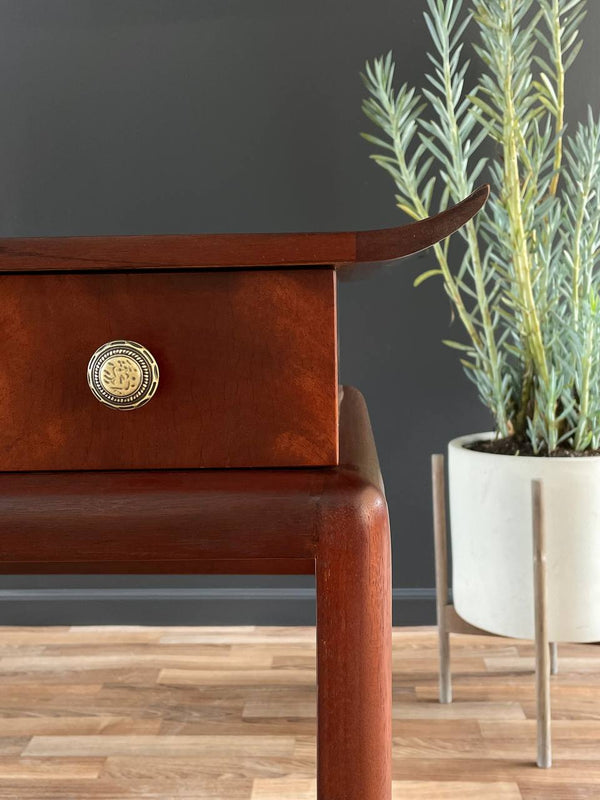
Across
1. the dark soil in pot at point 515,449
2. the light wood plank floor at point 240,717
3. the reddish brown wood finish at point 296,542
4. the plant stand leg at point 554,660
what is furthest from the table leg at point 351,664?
the plant stand leg at point 554,660

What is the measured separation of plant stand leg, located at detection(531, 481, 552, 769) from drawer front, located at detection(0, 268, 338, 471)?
0.81 m

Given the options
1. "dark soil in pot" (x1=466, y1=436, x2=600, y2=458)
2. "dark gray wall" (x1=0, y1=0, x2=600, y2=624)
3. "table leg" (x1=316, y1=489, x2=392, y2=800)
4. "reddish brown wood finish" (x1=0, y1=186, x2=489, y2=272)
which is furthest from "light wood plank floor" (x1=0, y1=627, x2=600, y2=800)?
"reddish brown wood finish" (x1=0, y1=186, x2=489, y2=272)

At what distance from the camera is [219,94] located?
5.98 ft

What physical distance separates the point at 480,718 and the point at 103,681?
0.70 metres

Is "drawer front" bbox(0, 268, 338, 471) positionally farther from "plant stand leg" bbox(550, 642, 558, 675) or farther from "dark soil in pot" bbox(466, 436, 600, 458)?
"plant stand leg" bbox(550, 642, 558, 675)

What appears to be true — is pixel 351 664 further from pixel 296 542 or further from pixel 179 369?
pixel 179 369

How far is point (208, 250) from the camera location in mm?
516

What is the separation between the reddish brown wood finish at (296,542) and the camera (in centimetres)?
49

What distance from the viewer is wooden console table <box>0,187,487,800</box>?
505mm

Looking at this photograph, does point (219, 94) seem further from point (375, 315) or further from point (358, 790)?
point (358, 790)

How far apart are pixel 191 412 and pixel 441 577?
41.6 inches

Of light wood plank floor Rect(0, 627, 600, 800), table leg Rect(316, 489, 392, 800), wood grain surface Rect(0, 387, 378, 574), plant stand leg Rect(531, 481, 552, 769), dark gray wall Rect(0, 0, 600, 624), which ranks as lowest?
light wood plank floor Rect(0, 627, 600, 800)

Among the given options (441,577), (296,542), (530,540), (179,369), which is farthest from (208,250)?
(441,577)

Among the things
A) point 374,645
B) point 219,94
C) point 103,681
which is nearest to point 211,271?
point 374,645
